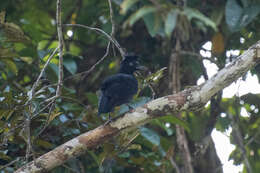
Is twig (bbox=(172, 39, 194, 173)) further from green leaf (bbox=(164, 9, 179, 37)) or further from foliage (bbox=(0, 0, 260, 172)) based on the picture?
green leaf (bbox=(164, 9, 179, 37))

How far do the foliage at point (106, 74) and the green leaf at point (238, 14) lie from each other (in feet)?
0.04

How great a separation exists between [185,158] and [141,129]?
0.80 metres

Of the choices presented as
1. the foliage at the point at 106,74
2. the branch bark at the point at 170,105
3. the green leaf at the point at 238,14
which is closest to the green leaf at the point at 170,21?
the foliage at the point at 106,74

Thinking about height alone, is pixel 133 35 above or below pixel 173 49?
above

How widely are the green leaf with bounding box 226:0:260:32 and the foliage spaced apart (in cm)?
1

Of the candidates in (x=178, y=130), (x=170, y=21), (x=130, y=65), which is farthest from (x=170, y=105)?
(x=178, y=130)

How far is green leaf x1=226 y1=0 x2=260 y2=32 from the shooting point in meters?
5.32

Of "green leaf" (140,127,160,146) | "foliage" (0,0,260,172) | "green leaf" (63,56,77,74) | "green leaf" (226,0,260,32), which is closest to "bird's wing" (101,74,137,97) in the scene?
"foliage" (0,0,260,172)

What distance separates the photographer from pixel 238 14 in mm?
5402

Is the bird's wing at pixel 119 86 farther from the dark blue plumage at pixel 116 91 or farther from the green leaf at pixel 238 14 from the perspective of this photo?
the green leaf at pixel 238 14

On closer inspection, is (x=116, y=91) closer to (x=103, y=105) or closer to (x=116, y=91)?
(x=116, y=91)

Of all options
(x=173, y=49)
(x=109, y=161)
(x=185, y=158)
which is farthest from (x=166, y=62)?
(x=109, y=161)

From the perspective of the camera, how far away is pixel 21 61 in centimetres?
598

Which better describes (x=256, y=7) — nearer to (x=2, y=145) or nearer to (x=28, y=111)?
(x=28, y=111)
